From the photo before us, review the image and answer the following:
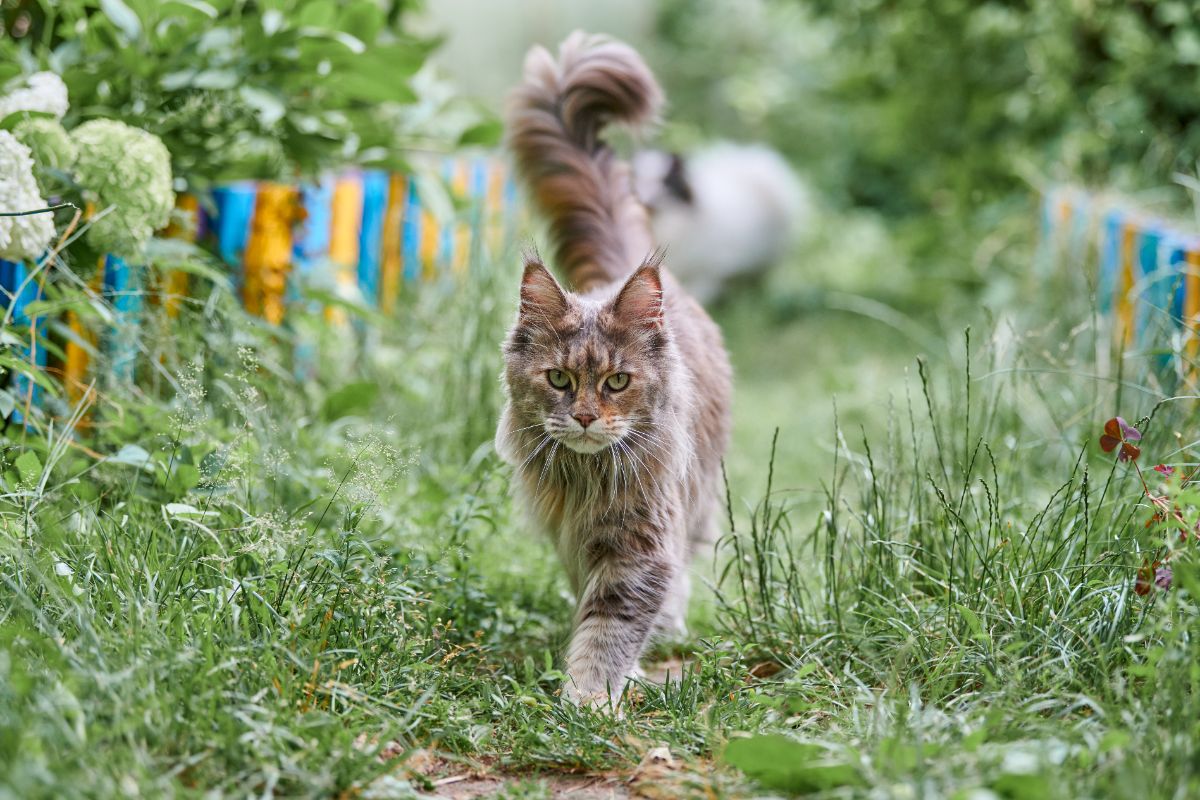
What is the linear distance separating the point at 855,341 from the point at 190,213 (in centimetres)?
467

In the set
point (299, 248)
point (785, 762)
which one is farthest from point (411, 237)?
point (785, 762)

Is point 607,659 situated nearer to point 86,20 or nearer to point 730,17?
point 86,20

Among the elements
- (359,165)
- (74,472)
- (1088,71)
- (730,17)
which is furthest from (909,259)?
(74,472)

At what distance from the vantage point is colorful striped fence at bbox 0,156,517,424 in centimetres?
338

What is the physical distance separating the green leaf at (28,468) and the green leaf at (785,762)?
165cm

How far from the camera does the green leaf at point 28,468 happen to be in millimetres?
2678

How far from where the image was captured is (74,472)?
9.85 feet

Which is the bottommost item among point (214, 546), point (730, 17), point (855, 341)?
point (214, 546)

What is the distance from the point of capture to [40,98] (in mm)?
3117

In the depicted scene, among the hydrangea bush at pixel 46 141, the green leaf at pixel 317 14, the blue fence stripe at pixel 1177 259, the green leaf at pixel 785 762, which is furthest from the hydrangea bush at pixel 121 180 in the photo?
the blue fence stripe at pixel 1177 259

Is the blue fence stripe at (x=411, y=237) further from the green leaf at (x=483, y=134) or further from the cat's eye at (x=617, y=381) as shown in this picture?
the cat's eye at (x=617, y=381)

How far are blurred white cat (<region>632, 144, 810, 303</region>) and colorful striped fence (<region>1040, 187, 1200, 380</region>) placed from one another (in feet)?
8.03

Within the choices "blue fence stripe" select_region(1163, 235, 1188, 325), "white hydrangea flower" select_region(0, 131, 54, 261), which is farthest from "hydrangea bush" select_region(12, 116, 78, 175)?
"blue fence stripe" select_region(1163, 235, 1188, 325)

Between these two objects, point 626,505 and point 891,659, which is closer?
point 891,659
